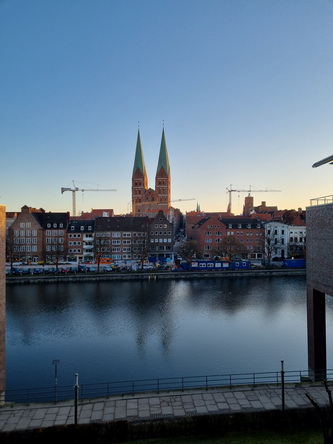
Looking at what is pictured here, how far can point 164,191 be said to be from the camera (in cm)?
11975

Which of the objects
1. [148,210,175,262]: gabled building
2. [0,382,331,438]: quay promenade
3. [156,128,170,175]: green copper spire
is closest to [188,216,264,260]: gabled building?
[148,210,175,262]: gabled building

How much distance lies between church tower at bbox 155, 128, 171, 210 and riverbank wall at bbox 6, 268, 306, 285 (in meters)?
64.5

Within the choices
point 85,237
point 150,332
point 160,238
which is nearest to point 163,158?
point 160,238

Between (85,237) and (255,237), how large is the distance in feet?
108

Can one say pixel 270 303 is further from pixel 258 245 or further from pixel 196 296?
pixel 258 245

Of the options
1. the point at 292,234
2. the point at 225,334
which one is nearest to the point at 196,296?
the point at 225,334

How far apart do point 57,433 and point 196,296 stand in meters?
29.0

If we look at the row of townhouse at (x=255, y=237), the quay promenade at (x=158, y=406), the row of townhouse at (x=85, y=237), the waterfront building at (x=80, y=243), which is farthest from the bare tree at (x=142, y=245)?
the quay promenade at (x=158, y=406)

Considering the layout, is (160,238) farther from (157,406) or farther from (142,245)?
(157,406)

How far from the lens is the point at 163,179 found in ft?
395

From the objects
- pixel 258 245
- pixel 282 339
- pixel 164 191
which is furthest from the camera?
pixel 164 191

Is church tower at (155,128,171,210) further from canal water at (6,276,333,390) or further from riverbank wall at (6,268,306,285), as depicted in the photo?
canal water at (6,276,333,390)

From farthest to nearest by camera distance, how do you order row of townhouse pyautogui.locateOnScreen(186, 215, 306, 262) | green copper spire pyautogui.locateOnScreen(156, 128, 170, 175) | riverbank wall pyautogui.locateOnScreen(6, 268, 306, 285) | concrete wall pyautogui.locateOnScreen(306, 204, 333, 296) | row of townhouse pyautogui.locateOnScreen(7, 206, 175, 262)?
green copper spire pyautogui.locateOnScreen(156, 128, 170, 175)
row of townhouse pyautogui.locateOnScreen(186, 215, 306, 262)
row of townhouse pyautogui.locateOnScreen(7, 206, 175, 262)
riverbank wall pyautogui.locateOnScreen(6, 268, 306, 285)
concrete wall pyautogui.locateOnScreen(306, 204, 333, 296)

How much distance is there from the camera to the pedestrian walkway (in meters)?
12.3
